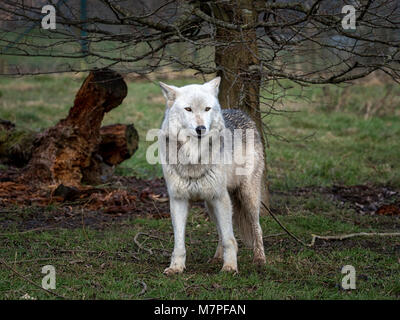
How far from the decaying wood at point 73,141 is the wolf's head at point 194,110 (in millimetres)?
3109

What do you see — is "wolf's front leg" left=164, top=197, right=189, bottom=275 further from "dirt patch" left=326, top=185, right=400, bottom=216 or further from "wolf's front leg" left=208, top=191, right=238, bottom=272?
"dirt patch" left=326, top=185, right=400, bottom=216

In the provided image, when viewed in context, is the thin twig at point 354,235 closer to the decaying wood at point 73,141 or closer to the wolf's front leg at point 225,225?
the wolf's front leg at point 225,225

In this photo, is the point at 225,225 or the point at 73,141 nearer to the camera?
the point at 225,225

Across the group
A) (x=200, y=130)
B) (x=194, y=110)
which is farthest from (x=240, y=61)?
(x=200, y=130)

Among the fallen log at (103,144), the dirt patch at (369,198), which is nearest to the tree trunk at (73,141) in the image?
the fallen log at (103,144)

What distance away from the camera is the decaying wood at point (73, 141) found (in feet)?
25.6

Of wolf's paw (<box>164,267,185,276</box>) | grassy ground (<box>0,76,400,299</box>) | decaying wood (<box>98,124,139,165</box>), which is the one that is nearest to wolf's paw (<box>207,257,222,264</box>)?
grassy ground (<box>0,76,400,299</box>)

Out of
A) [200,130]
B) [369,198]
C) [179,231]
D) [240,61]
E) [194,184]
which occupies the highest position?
[240,61]

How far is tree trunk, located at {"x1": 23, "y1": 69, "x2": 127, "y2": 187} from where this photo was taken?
7.80 meters

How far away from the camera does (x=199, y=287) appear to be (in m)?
4.27

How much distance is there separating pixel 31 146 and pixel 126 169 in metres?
1.82

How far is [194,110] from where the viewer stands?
457 centimetres

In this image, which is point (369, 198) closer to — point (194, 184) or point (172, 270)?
point (194, 184)

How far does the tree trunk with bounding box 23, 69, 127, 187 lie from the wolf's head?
10.2 ft
